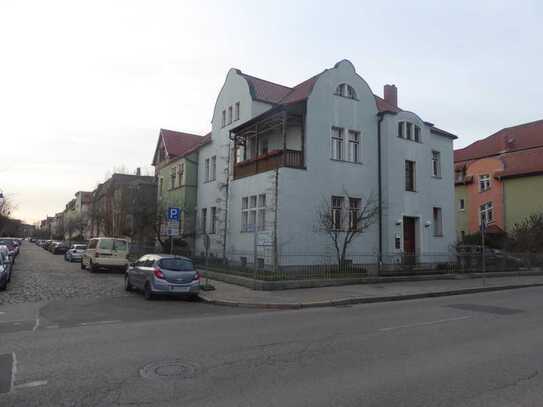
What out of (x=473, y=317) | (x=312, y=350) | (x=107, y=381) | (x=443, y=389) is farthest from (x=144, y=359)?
(x=473, y=317)

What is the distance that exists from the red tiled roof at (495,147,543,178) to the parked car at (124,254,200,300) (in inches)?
1359

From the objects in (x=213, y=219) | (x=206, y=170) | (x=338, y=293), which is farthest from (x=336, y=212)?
(x=206, y=170)

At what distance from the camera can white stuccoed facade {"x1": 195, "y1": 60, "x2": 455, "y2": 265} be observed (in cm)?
2230

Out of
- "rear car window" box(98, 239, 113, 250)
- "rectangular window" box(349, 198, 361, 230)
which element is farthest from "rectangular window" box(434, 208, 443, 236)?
"rear car window" box(98, 239, 113, 250)

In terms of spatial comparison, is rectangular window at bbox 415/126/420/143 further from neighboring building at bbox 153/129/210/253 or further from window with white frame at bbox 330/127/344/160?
neighboring building at bbox 153/129/210/253

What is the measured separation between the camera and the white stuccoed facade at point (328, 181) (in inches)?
878

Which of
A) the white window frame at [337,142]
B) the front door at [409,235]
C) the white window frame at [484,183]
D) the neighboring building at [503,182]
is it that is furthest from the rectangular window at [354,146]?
the white window frame at [484,183]

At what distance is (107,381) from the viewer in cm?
578

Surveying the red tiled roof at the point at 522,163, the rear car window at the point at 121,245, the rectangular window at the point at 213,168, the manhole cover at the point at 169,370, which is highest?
the red tiled roof at the point at 522,163

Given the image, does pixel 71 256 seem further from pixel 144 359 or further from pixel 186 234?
pixel 144 359

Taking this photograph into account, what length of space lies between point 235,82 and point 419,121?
37.7 feet

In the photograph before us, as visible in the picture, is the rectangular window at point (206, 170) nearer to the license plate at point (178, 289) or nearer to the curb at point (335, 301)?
the curb at point (335, 301)

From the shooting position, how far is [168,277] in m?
14.6

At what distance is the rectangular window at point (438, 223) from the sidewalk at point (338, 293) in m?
7.09
